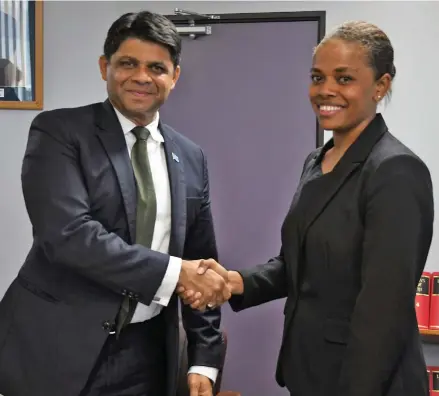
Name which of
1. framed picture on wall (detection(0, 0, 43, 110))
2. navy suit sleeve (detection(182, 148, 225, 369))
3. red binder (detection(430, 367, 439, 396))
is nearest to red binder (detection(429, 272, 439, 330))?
red binder (detection(430, 367, 439, 396))

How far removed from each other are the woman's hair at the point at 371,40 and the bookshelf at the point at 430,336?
162cm

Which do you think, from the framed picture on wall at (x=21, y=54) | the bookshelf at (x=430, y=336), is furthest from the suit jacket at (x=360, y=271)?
the framed picture on wall at (x=21, y=54)

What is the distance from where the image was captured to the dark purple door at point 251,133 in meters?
2.88

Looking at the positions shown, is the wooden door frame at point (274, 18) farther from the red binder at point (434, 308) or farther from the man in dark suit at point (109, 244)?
the man in dark suit at point (109, 244)

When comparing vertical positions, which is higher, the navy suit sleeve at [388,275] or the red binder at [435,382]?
the navy suit sleeve at [388,275]

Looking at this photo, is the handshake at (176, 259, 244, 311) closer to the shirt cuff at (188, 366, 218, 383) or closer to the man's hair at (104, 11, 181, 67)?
the shirt cuff at (188, 366, 218, 383)

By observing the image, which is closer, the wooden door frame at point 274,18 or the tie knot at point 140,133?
the tie knot at point 140,133

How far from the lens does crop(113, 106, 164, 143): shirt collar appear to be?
165 cm

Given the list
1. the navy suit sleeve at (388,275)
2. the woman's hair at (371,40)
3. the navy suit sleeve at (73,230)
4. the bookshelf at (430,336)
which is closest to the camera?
the navy suit sleeve at (388,275)

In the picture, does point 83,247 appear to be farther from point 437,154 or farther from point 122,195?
point 437,154

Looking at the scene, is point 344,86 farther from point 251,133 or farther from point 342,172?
point 251,133

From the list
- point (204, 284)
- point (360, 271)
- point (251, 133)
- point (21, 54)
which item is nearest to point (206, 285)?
point (204, 284)

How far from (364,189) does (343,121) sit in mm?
220

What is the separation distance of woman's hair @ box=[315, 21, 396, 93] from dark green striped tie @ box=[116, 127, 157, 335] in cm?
61
